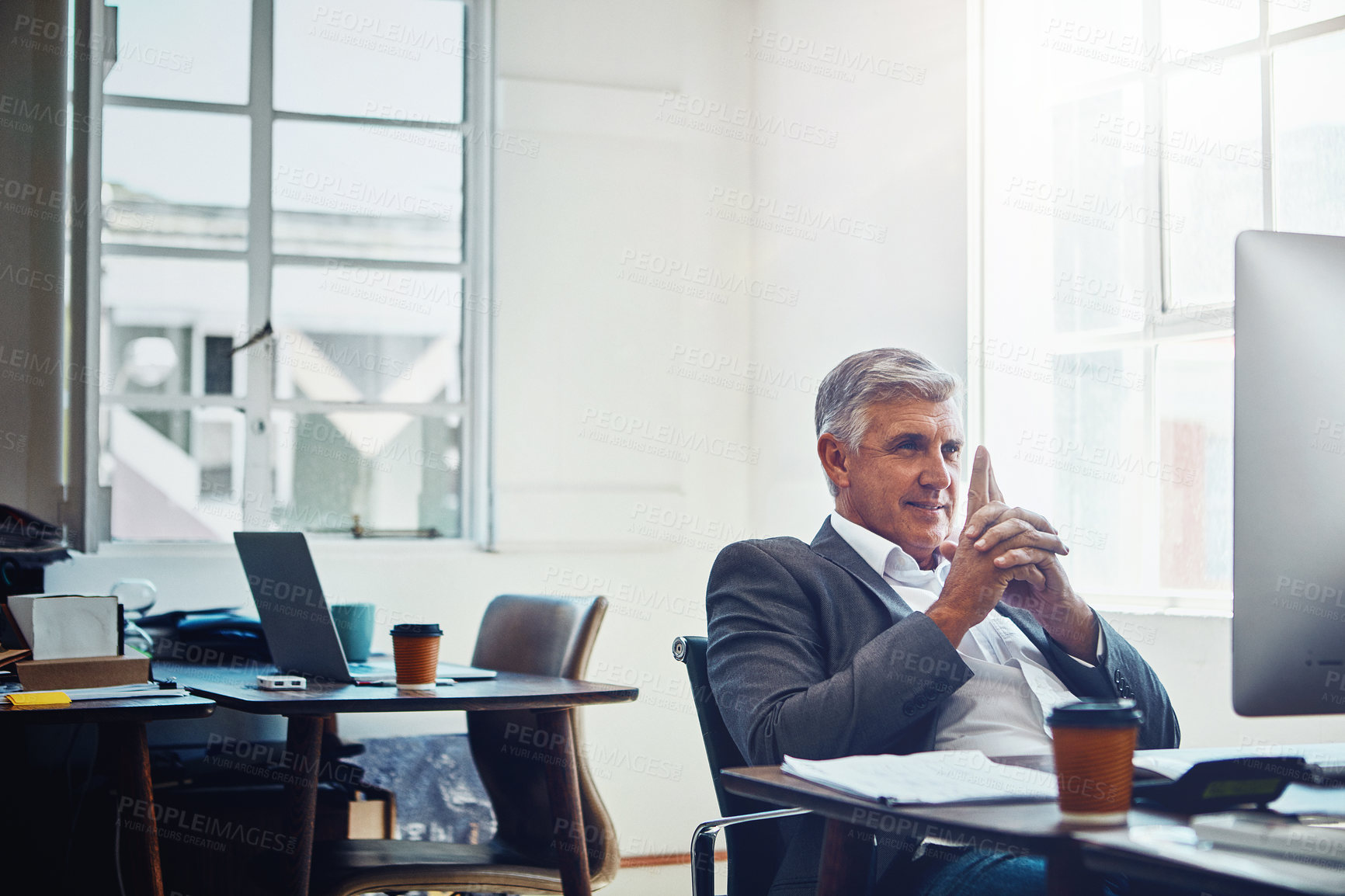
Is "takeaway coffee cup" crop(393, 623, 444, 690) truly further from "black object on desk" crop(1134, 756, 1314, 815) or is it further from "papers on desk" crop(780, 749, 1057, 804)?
"black object on desk" crop(1134, 756, 1314, 815)

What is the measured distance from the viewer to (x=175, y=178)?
12.6ft

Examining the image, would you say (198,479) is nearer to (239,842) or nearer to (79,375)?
(79,375)

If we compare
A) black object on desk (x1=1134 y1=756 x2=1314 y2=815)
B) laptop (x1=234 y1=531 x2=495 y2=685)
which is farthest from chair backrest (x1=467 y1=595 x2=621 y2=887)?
black object on desk (x1=1134 y1=756 x2=1314 y2=815)

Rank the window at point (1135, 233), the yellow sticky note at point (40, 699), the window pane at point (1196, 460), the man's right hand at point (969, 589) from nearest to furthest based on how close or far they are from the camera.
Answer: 1. the man's right hand at point (969, 589)
2. the yellow sticky note at point (40, 699)
3. the window at point (1135, 233)
4. the window pane at point (1196, 460)

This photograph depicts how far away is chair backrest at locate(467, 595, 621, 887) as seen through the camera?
94.0 inches

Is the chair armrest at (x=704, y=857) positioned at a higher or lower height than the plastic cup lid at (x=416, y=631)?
lower

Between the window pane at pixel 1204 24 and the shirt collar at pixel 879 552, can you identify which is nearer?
the shirt collar at pixel 879 552

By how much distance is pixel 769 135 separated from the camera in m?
4.20

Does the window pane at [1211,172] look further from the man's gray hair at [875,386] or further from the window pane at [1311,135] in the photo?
the man's gray hair at [875,386]

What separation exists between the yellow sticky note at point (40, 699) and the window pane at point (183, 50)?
2516mm

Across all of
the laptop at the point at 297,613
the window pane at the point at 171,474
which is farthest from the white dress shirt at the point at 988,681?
the window pane at the point at 171,474

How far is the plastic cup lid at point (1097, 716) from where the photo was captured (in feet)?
3.34

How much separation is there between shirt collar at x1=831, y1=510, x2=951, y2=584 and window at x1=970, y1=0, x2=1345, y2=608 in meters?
1.01

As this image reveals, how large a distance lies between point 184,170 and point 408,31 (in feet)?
2.85
